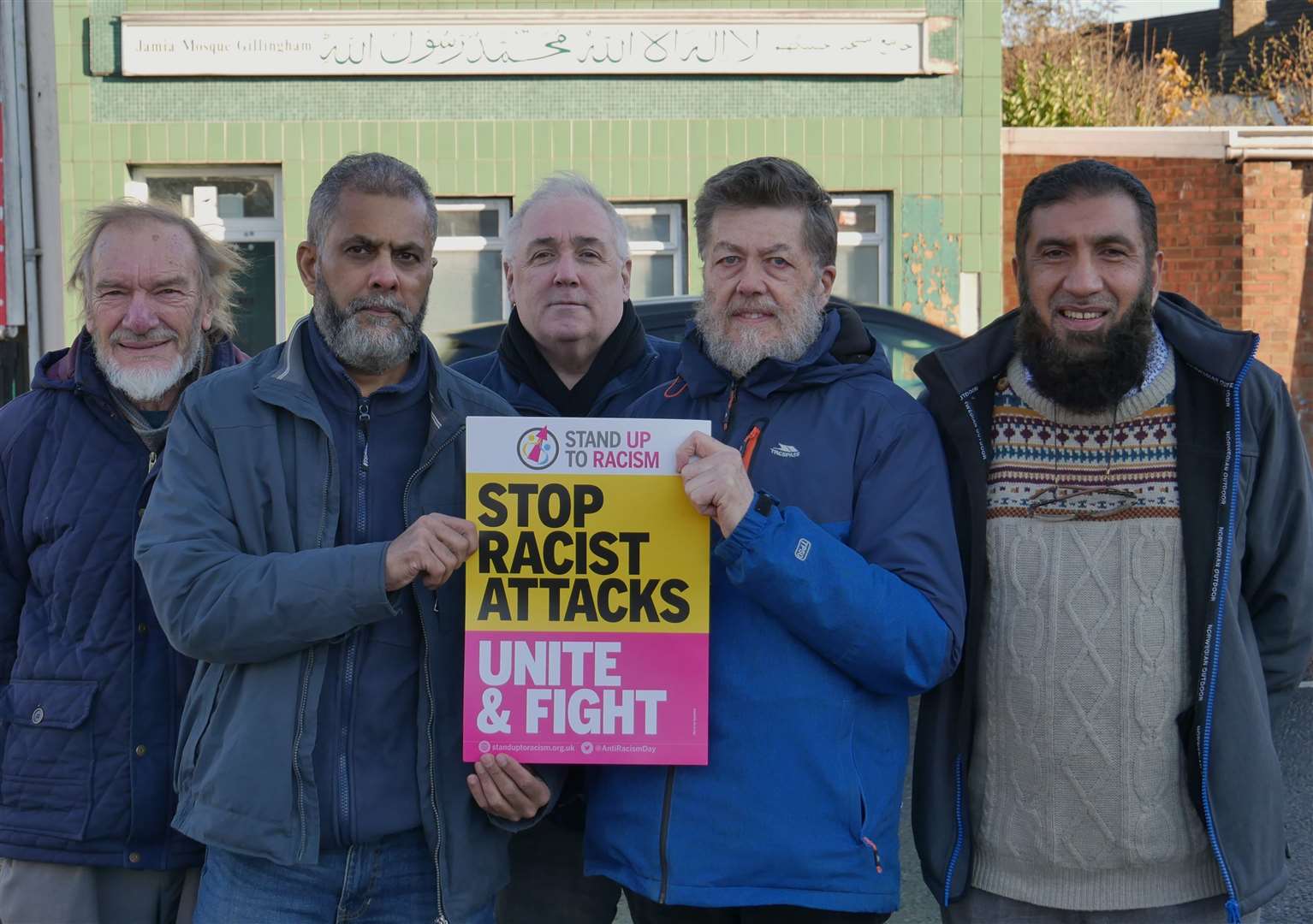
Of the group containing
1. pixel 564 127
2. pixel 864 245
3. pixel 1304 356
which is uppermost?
pixel 564 127

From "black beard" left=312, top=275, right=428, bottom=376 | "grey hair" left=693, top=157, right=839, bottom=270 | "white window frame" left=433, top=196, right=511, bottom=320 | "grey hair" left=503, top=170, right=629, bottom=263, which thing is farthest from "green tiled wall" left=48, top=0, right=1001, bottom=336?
"black beard" left=312, top=275, right=428, bottom=376

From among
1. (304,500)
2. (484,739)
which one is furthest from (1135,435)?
(304,500)

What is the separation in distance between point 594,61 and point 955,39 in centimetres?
338

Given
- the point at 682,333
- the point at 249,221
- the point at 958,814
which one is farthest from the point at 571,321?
the point at 249,221

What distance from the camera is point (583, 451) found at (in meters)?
2.74

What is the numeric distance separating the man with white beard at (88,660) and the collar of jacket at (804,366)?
3.88ft

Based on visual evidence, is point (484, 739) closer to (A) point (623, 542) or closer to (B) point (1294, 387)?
(A) point (623, 542)

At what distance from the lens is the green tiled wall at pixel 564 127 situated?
12648 millimetres

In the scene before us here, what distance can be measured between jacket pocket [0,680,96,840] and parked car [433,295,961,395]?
10.6ft

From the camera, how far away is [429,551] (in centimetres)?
254

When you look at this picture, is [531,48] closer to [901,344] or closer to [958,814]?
[901,344]

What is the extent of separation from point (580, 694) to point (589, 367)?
1.23 metres

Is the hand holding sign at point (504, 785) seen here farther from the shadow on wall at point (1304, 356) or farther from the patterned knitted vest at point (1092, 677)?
the shadow on wall at point (1304, 356)

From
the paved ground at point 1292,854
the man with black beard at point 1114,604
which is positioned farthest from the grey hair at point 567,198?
the paved ground at point 1292,854
